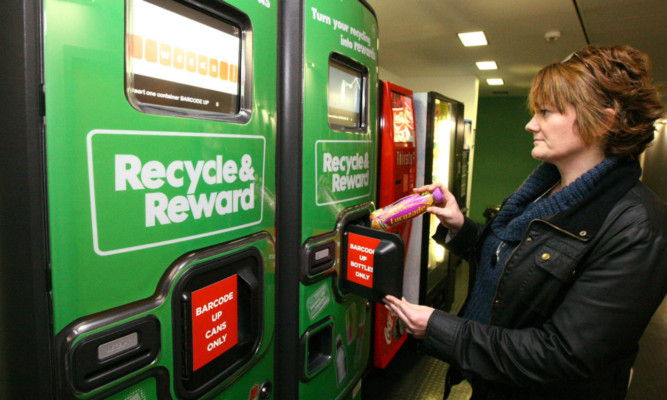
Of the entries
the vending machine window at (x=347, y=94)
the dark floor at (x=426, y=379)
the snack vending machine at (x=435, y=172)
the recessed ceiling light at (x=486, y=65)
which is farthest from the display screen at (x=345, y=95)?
the recessed ceiling light at (x=486, y=65)

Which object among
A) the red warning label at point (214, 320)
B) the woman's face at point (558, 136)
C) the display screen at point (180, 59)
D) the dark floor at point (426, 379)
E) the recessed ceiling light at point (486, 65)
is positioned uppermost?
the recessed ceiling light at point (486, 65)

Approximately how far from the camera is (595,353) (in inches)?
38.1

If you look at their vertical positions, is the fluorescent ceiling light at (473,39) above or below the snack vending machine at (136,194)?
above

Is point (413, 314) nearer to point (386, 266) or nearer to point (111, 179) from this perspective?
point (386, 266)

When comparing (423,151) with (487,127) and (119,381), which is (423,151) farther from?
(487,127)

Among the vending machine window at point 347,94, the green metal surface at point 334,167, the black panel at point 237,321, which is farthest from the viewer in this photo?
the vending machine window at point 347,94

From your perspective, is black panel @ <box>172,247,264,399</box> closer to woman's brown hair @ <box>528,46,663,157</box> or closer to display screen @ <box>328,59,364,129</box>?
display screen @ <box>328,59,364,129</box>

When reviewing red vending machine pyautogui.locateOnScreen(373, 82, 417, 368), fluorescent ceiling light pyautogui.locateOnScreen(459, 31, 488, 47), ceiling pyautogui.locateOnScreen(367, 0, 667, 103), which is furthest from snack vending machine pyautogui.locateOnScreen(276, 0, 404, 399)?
fluorescent ceiling light pyautogui.locateOnScreen(459, 31, 488, 47)

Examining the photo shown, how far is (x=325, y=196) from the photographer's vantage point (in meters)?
1.31

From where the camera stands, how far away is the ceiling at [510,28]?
11.1ft

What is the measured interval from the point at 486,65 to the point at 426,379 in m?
4.74

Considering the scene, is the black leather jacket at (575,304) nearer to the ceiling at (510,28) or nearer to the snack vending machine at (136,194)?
the snack vending machine at (136,194)

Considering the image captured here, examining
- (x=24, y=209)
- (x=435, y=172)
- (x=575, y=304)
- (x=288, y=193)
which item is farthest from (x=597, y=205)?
(x=435, y=172)

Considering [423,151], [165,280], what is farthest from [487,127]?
[165,280]
